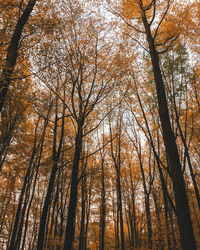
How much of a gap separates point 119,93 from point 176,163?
5.78m

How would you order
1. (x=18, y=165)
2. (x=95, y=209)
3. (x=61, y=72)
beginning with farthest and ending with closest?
(x=95, y=209), (x=18, y=165), (x=61, y=72)

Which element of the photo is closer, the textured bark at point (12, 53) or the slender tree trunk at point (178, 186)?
the slender tree trunk at point (178, 186)

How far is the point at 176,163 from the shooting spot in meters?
3.44

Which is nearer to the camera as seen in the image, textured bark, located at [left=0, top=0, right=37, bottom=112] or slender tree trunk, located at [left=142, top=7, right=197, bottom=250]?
slender tree trunk, located at [left=142, top=7, right=197, bottom=250]

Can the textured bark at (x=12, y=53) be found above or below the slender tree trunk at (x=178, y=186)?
above

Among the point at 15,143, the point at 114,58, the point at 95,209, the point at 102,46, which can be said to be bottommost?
the point at 95,209

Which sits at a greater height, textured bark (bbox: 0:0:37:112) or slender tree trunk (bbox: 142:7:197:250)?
textured bark (bbox: 0:0:37:112)

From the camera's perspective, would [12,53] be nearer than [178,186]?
No

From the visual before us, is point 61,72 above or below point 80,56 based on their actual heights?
below

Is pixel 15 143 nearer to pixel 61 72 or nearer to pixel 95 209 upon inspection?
pixel 61 72

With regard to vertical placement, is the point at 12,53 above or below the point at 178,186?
above

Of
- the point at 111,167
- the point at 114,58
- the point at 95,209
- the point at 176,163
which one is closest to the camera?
the point at 176,163

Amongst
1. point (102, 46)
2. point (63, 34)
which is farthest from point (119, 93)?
point (63, 34)

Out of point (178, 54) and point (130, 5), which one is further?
point (178, 54)
